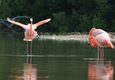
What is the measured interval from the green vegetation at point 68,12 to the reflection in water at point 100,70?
1116 inches

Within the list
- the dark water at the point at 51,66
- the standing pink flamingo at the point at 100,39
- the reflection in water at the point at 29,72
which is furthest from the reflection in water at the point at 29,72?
the standing pink flamingo at the point at 100,39

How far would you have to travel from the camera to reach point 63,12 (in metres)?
50.5

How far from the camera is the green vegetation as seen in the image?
48.7 meters

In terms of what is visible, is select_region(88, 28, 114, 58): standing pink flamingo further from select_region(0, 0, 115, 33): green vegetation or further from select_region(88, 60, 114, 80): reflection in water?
select_region(0, 0, 115, 33): green vegetation

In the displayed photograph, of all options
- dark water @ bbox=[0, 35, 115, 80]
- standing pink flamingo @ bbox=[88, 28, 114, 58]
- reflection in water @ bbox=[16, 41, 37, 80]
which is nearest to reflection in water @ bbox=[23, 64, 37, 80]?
reflection in water @ bbox=[16, 41, 37, 80]

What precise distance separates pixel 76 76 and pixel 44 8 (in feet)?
126

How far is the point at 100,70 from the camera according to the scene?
16281 millimetres

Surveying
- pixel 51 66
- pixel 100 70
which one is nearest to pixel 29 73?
pixel 100 70

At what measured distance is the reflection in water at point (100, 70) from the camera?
1427 cm

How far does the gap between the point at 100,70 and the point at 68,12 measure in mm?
36325

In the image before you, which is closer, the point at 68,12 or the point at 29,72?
the point at 29,72

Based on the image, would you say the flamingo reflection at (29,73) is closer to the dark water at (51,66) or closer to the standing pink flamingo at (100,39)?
the dark water at (51,66)

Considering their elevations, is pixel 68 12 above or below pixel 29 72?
above

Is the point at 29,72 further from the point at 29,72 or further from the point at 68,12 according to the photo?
the point at 68,12
